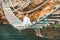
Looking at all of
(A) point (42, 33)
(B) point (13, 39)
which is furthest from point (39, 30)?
(B) point (13, 39)

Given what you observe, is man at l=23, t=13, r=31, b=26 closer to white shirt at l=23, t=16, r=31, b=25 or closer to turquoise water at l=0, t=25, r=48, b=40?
white shirt at l=23, t=16, r=31, b=25

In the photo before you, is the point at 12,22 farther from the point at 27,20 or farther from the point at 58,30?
the point at 58,30

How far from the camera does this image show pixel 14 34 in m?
7.52

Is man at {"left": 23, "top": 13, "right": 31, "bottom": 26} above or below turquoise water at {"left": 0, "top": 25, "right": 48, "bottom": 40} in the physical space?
above

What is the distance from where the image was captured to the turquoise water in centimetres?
749

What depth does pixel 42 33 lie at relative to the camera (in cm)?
745

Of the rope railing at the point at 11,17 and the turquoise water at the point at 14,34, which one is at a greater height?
the rope railing at the point at 11,17

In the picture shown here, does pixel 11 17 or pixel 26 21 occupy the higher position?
pixel 11 17

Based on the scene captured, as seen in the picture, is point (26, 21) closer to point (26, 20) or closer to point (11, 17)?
point (26, 20)

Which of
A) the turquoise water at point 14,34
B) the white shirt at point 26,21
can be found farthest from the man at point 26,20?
Result: the turquoise water at point 14,34

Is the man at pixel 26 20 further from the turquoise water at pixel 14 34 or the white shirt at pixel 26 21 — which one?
the turquoise water at pixel 14 34

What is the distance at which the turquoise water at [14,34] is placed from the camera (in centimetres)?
749

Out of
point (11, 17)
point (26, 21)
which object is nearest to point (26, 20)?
point (26, 21)

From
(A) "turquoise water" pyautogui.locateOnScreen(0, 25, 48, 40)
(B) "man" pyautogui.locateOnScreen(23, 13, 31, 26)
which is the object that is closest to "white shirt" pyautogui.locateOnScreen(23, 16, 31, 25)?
(B) "man" pyautogui.locateOnScreen(23, 13, 31, 26)
